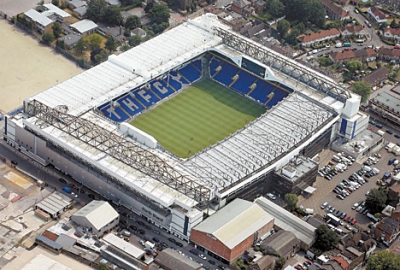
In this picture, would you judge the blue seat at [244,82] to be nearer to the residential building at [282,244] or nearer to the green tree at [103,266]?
the residential building at [282,244]

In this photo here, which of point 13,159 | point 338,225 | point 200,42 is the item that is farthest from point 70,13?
point 338,225

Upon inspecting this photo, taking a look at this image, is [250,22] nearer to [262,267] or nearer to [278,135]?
[278,135]

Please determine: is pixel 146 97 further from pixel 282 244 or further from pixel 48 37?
pixel 282 244

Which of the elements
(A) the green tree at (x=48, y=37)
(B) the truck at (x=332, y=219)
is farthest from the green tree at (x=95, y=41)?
(B) the truck at (x=332, y=219)

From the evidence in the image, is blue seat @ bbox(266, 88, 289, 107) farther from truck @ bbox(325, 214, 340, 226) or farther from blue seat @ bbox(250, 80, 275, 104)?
truck @ bbox(325, 214, 340, 226)

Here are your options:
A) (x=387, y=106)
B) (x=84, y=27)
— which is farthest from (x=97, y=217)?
(x=387, y=106)

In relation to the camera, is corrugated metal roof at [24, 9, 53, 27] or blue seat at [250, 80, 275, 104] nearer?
blue seat at [250, 80, 275, 104]

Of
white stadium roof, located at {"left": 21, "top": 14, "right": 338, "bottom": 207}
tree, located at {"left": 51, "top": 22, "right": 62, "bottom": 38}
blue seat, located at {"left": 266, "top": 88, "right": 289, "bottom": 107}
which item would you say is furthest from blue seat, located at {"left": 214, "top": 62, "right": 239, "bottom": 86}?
tree, located at {"left": 51, "top": 22, "right": 62, "bottom": 38}
